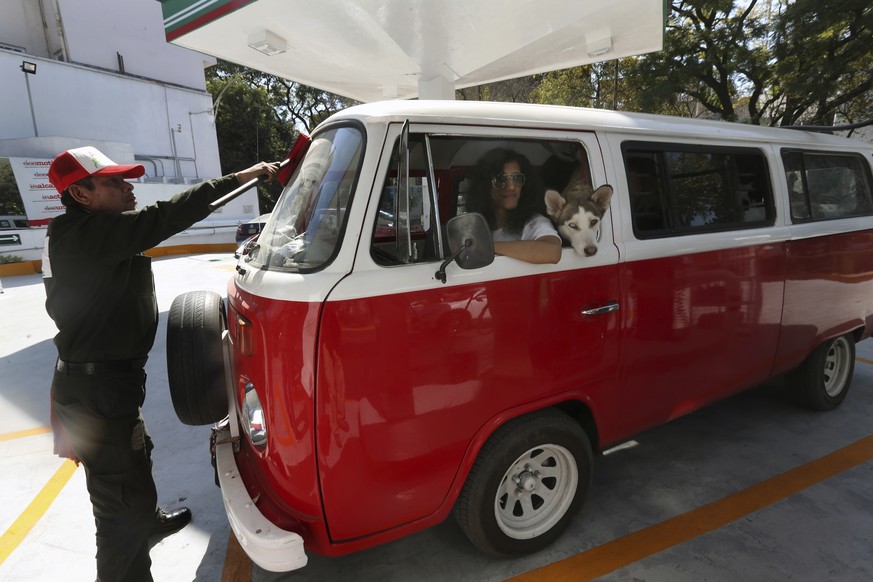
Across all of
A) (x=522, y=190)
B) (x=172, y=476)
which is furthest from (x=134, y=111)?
(x=522, y=190)

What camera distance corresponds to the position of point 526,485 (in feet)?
8.44

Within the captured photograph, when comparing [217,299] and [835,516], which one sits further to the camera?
[835,516]

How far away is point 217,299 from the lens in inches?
107

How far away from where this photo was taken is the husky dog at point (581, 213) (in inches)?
95.8

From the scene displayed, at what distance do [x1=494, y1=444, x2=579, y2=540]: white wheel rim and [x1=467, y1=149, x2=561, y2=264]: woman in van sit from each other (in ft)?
3.68

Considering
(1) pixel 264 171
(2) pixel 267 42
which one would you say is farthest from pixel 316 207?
(2) pixel 267 42

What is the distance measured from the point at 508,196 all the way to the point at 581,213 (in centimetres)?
38

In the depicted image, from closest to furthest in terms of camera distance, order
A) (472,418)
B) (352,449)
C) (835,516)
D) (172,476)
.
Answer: (352,449) → (472,418) → (835,516) → (172,476)

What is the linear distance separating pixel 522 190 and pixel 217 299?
5.78 ft

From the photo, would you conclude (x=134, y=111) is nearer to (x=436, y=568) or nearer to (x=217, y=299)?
(x=217, y=299)

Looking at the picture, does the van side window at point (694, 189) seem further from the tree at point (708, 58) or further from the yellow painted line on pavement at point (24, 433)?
the tree at point (708, 58)

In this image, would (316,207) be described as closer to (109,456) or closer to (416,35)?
(109,456)

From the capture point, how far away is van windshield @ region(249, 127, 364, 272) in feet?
6.72

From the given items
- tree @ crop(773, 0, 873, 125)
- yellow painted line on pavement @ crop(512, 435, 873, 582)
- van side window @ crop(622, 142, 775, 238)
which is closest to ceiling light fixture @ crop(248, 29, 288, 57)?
van side window @ crop(622, 142, 775, 238)
